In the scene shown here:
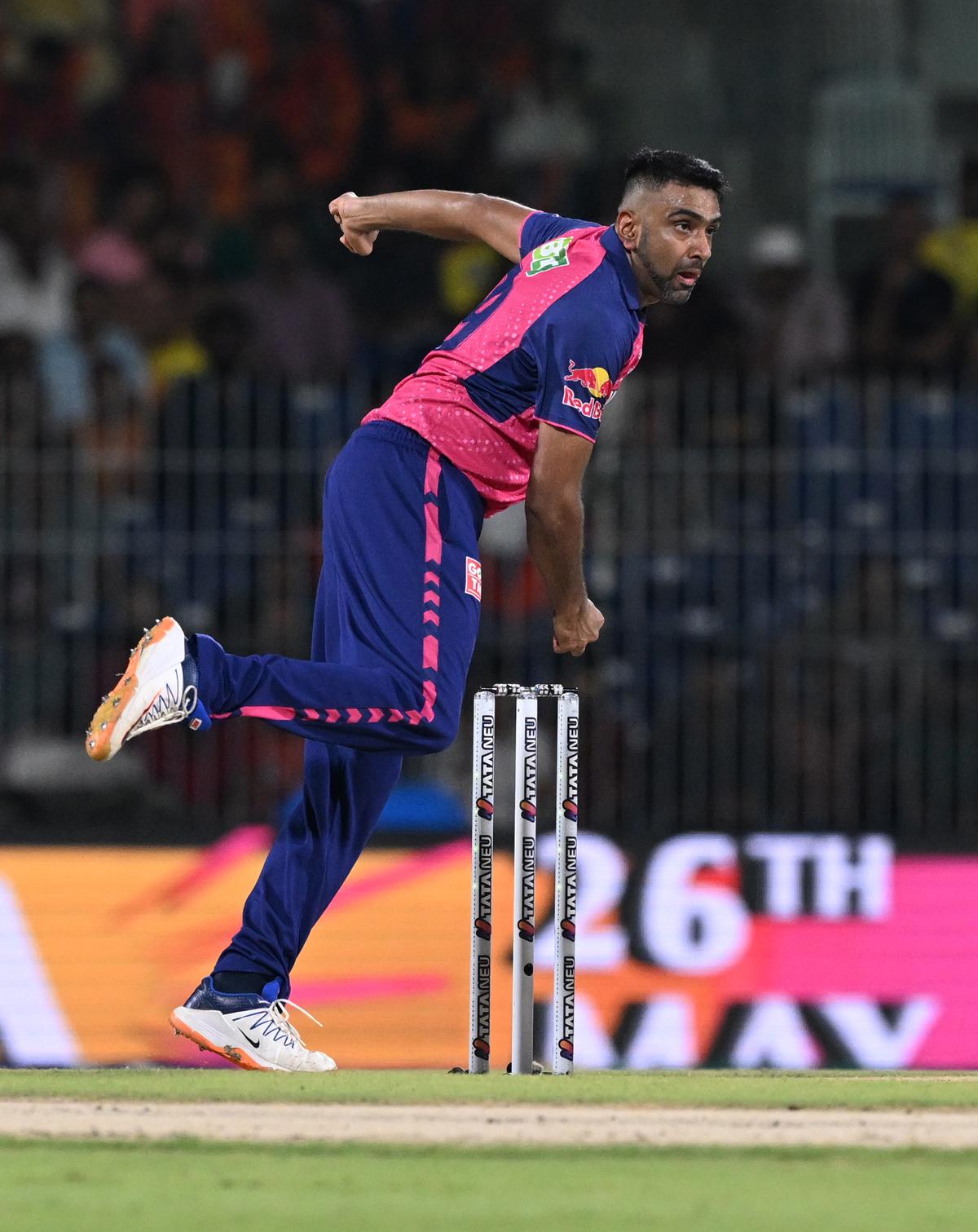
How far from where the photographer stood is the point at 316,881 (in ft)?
18.2

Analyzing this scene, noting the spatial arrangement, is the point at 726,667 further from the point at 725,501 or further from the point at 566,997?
the point at 566,997

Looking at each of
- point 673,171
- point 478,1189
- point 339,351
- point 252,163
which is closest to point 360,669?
point 673,171

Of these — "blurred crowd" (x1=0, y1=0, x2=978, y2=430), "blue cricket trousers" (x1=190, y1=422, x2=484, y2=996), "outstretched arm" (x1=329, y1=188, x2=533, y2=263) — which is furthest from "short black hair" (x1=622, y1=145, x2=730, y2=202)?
"blurred crowd" (x1=0, y1=0, x2=978, y2=430)

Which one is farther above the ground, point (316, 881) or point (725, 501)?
point (725, 501)

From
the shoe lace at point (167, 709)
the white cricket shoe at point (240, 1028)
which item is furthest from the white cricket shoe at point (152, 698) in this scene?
the white cricket shoe at point (240, 1028)

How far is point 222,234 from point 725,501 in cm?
423

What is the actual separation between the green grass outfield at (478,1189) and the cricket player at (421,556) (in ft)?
3.86

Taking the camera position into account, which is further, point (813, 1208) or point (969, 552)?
point (969, 552)

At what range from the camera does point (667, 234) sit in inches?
213

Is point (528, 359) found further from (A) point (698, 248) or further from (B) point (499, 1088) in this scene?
(B) point (499, 1088)

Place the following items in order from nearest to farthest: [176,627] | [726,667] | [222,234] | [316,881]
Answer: [176,627] → [316,881] → [726,667] → [222,234]

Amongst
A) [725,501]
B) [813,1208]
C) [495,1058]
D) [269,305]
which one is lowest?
[495,1058]

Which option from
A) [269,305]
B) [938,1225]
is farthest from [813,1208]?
[269,305]

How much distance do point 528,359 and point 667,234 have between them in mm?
432
